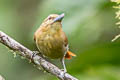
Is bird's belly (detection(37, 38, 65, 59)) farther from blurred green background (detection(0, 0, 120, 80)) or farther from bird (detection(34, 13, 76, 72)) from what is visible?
blurred green background (detection(0, 0, 120, 80))

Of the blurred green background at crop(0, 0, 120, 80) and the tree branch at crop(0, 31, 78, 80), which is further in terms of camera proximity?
the blurred green background at crop(0, 0, 120, 80)

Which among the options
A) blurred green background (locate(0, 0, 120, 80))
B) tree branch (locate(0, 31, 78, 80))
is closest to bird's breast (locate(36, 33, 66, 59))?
blurred green background (locate(0, 0, 120, 80))

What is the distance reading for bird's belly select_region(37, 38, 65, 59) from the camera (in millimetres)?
4012

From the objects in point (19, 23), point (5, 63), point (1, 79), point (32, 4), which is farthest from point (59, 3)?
point (32, 4)

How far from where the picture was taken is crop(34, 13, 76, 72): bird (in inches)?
158

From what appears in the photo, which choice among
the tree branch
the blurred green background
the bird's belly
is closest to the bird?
the bird's belly

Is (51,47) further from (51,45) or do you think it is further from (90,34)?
(90,34)

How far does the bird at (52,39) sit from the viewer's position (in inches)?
158

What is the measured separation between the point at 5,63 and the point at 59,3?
2.89 m

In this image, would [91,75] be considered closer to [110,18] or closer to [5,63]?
[110,18]

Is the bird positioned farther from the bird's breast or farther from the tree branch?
the tree branch

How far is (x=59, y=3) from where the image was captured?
15.5ft

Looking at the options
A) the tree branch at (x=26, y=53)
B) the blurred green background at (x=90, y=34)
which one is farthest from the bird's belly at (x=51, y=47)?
the tree branch at (x=26, y=53)

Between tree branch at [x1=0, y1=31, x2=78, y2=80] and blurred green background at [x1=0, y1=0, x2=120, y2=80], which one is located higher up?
tree branch at [x1=0, y1=31, x2=78, y2=80]
